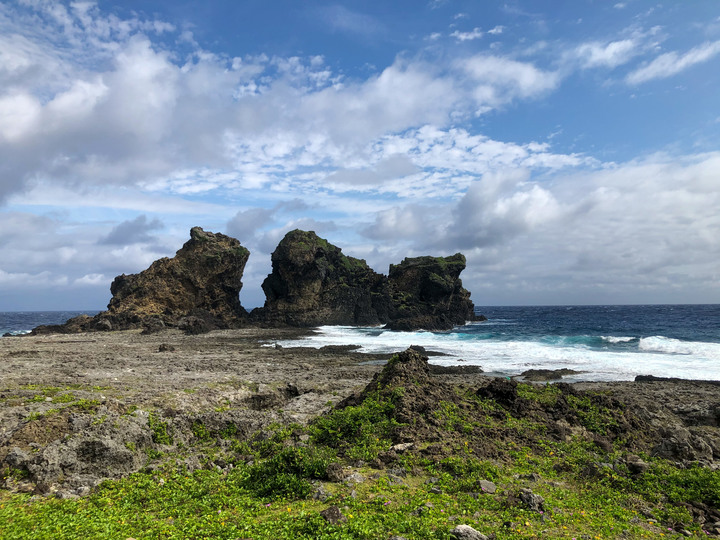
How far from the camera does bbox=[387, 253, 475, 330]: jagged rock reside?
84.6 metres

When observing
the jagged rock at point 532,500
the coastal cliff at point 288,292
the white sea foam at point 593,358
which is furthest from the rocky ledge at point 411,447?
the coastal cliff at point 288,292

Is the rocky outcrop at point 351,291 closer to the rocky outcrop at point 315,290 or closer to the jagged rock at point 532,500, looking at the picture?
the rocky outcrop at point 315,290

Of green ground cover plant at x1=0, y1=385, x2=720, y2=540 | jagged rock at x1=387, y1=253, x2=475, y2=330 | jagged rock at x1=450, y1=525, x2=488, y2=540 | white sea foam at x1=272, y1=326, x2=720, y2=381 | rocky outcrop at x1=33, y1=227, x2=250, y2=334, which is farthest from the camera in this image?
jagged rock at x1=387, y1=253, x2=475, y2=330

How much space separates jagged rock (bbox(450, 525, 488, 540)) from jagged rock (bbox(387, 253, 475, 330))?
74639 mm

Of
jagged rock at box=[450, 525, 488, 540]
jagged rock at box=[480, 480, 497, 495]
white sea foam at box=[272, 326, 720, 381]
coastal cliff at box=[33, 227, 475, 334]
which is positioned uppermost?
coastal cliff at box=[33, 227, 475, 334]

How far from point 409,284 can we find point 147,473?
3334 inches

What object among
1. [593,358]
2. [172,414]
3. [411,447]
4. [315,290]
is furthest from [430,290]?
[411,447]

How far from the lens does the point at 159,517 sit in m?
6.49

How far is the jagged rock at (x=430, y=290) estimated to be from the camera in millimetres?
84562

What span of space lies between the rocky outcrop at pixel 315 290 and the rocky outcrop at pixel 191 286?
6.77 m

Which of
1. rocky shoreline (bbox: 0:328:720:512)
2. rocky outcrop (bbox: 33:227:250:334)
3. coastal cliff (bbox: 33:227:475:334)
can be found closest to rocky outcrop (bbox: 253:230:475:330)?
coastal cliff (bbox: 33:227:475:334)

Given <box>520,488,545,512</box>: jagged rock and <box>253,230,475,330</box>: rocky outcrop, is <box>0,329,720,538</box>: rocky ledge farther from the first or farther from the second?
<box>253,230,475,330</box>: rocky outcrop

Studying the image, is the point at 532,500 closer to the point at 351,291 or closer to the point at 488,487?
the point at 488,487

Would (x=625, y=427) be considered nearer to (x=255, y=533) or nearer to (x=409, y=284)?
(x=255, y=533)
